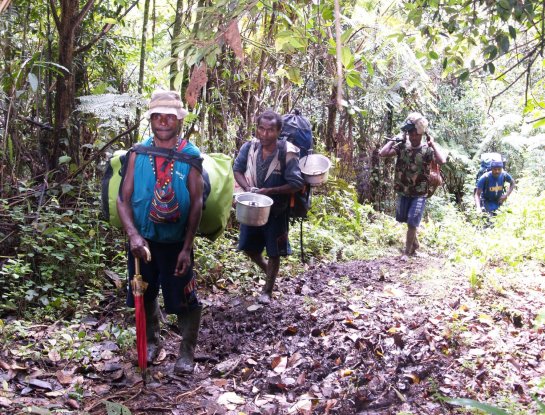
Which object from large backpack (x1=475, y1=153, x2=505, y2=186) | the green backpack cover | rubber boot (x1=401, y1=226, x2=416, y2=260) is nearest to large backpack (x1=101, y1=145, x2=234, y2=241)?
the green backpack cover

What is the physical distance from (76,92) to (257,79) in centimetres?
313

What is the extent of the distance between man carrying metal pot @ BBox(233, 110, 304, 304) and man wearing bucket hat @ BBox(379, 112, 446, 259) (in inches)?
107

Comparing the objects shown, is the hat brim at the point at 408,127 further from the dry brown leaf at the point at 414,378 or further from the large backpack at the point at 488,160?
the dry brown leaf at the point at 414,378

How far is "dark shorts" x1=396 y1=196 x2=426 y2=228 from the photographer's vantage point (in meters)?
8.20

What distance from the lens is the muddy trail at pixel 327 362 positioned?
390cm

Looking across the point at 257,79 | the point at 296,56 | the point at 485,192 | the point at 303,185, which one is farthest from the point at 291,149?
the point at 485,192

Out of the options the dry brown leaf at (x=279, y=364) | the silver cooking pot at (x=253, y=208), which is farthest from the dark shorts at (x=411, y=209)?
the dry brown leaf at (x=279, y=364)

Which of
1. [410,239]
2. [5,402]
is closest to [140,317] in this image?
[5,402]

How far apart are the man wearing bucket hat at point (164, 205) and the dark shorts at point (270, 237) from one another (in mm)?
1675

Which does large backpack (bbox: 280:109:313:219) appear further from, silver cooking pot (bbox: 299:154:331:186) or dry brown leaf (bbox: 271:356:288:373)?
dry brown leaf (bbox: 271:356:288:373)

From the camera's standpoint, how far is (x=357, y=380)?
13.5 feet

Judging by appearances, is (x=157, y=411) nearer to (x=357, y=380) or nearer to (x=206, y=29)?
(x=357, y=380)

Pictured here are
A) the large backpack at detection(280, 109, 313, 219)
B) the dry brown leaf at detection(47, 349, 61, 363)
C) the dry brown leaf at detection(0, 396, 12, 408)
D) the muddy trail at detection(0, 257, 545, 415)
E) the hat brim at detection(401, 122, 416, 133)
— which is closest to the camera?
the dry brown leaf at detection(0, 396, 12, 408)

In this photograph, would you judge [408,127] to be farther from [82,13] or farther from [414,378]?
[414,378]
